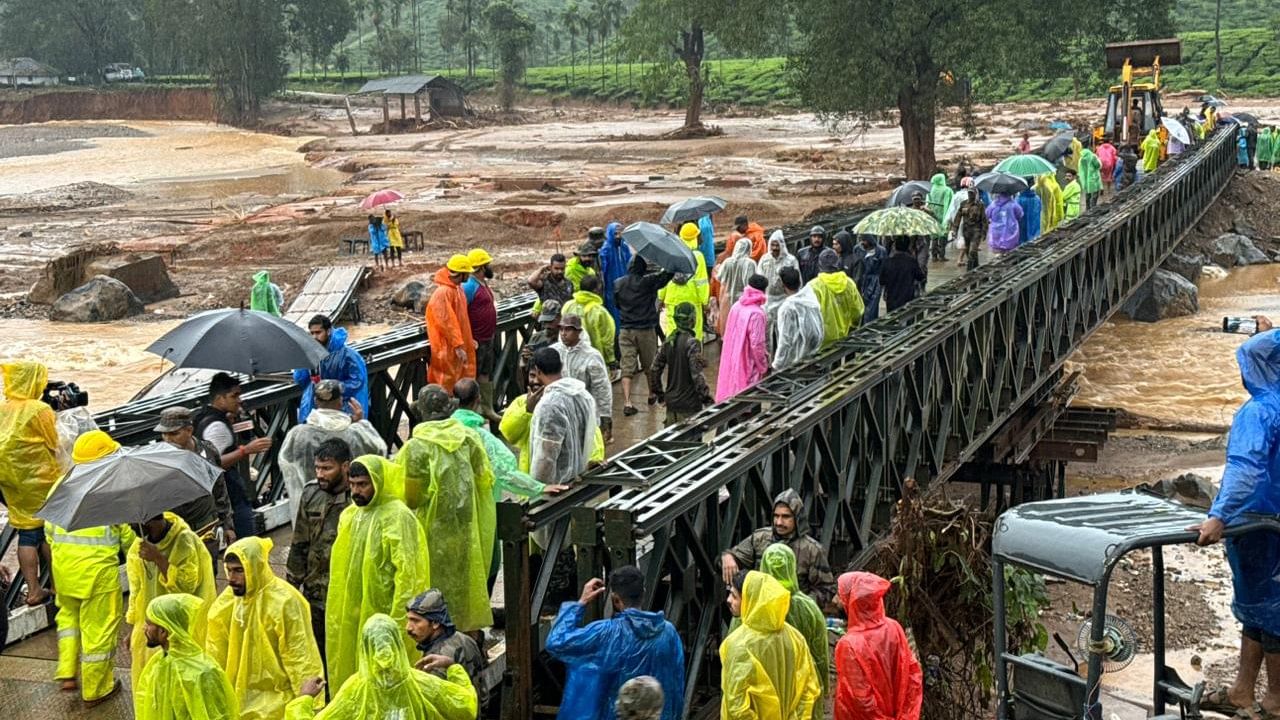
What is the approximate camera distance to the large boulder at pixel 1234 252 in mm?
31281

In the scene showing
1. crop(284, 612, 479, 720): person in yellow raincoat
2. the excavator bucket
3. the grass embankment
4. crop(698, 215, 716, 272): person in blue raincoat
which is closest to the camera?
crop(284, 612, 479, 720): person in yellow raincoat

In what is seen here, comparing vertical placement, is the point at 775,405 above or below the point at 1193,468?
above

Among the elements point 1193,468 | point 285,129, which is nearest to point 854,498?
point 1193,468

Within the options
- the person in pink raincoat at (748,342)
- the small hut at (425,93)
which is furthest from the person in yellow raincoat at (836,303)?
the small hut at (425,93)

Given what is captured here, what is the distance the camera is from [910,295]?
43.9 ft

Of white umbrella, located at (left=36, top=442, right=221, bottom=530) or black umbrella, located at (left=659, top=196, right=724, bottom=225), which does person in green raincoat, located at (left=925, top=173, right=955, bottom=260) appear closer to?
black umbrella, located at (left=659, top=196, right=724, bottom=225)

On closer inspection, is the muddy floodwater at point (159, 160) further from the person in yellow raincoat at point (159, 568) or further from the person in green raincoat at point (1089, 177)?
the person in yellow raincoat at point (159, 568)

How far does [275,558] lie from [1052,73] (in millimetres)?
27636

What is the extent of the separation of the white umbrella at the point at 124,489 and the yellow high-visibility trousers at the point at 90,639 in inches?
33.6

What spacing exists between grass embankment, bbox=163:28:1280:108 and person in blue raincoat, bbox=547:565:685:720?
164 ft

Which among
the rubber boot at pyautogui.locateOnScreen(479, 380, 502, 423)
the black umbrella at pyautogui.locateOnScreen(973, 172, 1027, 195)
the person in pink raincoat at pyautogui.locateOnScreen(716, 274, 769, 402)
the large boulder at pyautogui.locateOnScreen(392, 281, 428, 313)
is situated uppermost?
the black umbrella at pyautogui.locateOnScreen(973, 172, 1027, 195)

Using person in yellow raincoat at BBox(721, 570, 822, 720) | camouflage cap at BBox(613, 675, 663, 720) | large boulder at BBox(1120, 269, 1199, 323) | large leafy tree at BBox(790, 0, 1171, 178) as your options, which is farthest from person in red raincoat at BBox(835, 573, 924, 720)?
large leafy tree at BBox(790, 0, 1171, 178)

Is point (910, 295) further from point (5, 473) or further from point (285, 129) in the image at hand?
point (285, 129)

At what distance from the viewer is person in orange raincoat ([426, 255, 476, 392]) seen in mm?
10281
